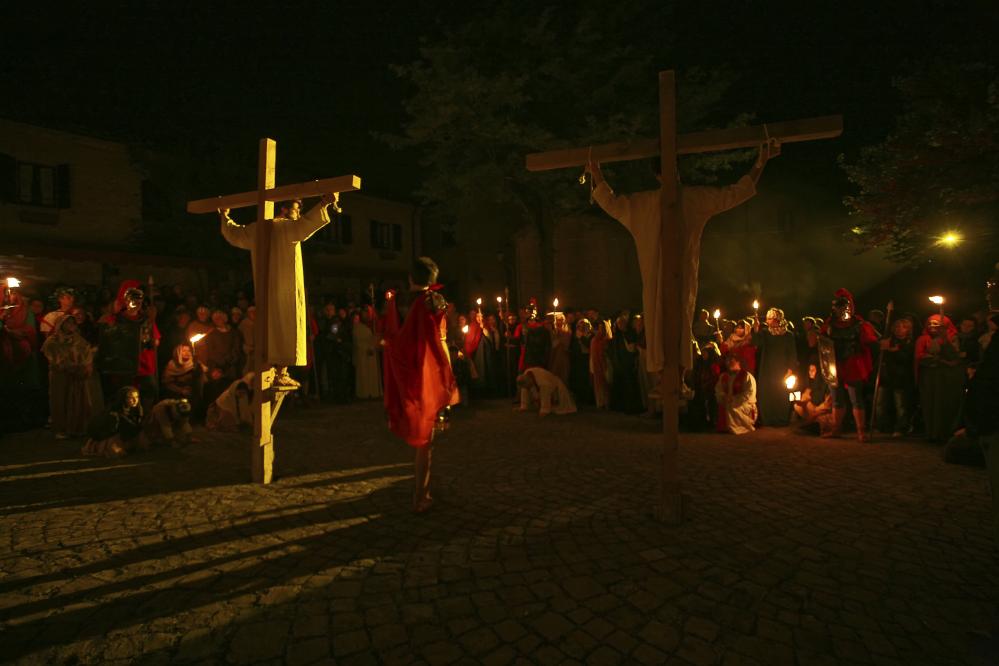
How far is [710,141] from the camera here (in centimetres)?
442

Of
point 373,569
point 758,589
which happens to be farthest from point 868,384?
→ point 373,569

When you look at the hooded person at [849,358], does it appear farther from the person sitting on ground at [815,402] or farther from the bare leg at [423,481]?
the bare leg at [423,481]

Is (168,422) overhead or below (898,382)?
below

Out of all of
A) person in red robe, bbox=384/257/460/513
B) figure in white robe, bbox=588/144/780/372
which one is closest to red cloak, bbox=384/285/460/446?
person in red robe, bbox=384/257/460/513

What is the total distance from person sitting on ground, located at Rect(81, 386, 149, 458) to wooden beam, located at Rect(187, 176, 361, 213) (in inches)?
110

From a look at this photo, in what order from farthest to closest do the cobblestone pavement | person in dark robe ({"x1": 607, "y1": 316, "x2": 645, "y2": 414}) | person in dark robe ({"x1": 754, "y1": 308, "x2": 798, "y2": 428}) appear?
person in dark robe ({"x1": 607, "y1": 316, "x2": 645, "y2": 414})
person in dark robe ({"x1": 754, "y1": 308, "x2": 798, "y2": 428})
the cobblestone pavement

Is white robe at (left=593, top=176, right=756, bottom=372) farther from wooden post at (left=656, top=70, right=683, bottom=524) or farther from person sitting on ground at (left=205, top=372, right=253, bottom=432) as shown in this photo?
person sitting on ground at (left=205, top=372, right=253, bottom=432)

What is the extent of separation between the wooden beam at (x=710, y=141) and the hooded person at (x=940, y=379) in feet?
16.1

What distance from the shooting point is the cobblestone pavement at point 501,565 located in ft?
9.12

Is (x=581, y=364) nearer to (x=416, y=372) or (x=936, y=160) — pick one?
(x=416, y=372)

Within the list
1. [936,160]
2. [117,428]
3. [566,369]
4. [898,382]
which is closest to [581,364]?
[566,369]

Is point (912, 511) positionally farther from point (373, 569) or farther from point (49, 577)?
point (49, 577)

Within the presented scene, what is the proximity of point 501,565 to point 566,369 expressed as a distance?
7.86m

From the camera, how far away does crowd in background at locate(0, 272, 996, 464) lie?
25.0 ft
